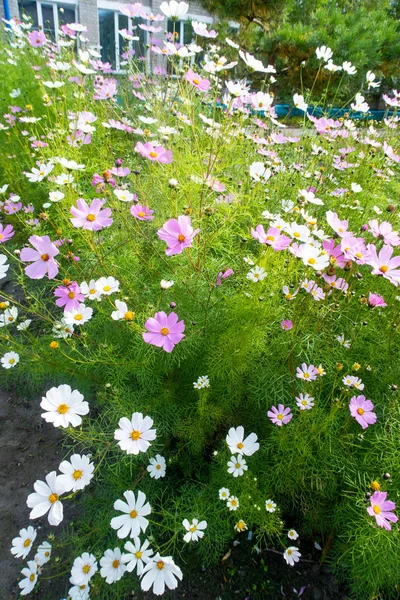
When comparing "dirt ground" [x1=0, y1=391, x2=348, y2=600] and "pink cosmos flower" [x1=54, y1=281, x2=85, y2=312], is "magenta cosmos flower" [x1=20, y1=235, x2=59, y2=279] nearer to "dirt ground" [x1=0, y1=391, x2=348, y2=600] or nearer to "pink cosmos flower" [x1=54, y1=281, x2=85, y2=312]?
"pink cosmos flower" [x1=54, y1=281, x2=85, y2=312]

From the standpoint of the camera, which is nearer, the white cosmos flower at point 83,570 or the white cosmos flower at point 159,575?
the white cosmos flower at point 159,575

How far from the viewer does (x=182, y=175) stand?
5.35 ft

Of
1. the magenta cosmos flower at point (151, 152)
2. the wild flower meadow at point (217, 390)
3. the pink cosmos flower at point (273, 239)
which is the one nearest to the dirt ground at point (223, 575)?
the wild flower meadow at point (217, 390)

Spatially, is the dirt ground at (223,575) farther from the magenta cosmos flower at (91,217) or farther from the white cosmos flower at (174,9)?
the white cosmos flower at (174,9)

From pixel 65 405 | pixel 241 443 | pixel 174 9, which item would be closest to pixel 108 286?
pixel 65 405

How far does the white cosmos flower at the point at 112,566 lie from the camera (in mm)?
1029

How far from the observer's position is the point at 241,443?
3.81 ft

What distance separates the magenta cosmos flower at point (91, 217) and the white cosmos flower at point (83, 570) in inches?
37.1

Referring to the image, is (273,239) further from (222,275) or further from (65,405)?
(65,405)

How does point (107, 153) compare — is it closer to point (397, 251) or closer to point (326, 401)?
point (397, 251)

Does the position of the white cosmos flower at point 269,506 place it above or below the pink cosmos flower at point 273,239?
below

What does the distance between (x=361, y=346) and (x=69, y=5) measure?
11.9 metres

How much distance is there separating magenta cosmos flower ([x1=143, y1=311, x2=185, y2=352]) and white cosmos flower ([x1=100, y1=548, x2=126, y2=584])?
0.57m

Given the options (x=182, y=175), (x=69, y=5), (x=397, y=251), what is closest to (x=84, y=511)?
(x=182, y=175)
